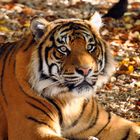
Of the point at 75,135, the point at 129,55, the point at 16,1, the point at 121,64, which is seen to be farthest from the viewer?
the point at 16,1

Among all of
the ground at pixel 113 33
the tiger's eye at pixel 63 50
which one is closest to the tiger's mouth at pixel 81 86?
the tiger's eye at pixel 63 50

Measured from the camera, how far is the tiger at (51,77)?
3.72m

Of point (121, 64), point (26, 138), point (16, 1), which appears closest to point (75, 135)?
point (26, 138)

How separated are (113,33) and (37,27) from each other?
4081 mm

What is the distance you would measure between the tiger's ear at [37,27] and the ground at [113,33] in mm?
1372

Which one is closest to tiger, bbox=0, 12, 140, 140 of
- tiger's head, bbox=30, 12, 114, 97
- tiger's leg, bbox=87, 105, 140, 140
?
tiger's head, bbox=30, 12, 114, 97

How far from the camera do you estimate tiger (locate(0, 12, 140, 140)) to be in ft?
12.2

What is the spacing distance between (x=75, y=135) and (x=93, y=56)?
2.27ft

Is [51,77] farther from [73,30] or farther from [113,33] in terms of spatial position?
[113,33]

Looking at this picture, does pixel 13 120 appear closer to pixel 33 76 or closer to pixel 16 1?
pixel 33 76

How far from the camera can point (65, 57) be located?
12.3 feet

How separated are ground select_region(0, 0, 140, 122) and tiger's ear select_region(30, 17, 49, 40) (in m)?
1.37

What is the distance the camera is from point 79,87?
146 inches

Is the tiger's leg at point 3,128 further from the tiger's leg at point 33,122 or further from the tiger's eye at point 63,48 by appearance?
the tiger's eye at point 63,48
